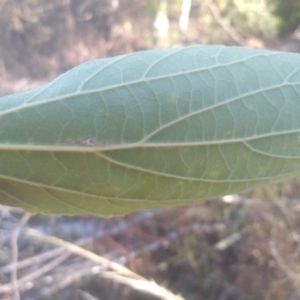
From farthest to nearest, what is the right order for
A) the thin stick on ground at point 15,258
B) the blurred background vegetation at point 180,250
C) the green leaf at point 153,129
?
the blurred background vegetation at point 180,250, the thin stick on ground at point 15,258, the green leaf at point 153,129

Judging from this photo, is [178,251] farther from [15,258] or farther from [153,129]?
[153,129]

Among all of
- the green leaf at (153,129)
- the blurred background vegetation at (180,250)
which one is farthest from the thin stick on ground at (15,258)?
the green leaf at (153,129)

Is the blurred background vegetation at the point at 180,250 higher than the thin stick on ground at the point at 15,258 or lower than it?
lower

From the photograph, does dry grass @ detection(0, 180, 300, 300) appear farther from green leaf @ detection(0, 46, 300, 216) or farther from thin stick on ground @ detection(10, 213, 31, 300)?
green leaf @ detection(0, 46, 300, 216)

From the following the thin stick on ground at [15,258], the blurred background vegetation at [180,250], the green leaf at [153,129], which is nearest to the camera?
the green leaf at [153,129]

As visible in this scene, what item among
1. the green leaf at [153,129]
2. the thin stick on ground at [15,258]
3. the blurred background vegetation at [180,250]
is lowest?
the blurred background vegetation at [180,250]

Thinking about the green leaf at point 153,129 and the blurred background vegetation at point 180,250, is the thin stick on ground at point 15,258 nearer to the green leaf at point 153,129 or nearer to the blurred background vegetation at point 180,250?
the blurred background vegetation at point 180,250

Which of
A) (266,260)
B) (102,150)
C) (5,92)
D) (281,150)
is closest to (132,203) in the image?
(102,150)

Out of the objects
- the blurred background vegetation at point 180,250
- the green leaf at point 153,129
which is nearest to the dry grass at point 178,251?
the blurred background vegetation at point 180,250

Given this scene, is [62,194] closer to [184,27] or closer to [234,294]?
[234,294]

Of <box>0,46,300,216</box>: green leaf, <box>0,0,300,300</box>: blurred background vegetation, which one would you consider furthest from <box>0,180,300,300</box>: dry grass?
<box>0,46,300,216</box>: green leaf

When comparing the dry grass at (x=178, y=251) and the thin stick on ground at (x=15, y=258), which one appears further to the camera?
the dry grass at (x=178, y=251)
